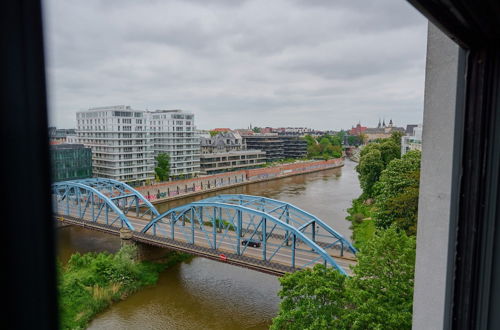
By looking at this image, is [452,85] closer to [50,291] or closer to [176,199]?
[50,291]

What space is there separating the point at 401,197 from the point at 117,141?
10532 mm

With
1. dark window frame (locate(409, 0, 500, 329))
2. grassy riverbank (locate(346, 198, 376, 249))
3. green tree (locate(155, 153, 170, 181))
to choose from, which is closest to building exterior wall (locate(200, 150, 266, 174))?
green tree (locate(155, 153, 170, 181))

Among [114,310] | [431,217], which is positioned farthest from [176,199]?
[431,217]

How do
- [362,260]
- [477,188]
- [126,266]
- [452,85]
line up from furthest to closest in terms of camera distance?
[126,266] → [362,260] → [452,85] → [477,188]

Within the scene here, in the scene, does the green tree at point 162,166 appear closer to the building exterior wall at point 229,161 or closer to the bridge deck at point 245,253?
the building exterior wall at point 229,161

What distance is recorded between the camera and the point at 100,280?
6.45 m

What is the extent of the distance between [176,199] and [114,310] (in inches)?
387

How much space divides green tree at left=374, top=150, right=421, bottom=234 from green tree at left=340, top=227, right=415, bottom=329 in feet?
9.68

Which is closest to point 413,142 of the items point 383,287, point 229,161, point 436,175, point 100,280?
point 229,161

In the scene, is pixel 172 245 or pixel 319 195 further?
pixel 319 195

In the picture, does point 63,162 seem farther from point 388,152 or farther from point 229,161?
point 229,161

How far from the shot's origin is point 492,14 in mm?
669

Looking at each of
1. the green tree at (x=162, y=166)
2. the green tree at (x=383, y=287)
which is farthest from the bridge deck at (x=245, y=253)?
the green tree at (x=162, y=166)

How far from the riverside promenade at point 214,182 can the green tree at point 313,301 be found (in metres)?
11.7
